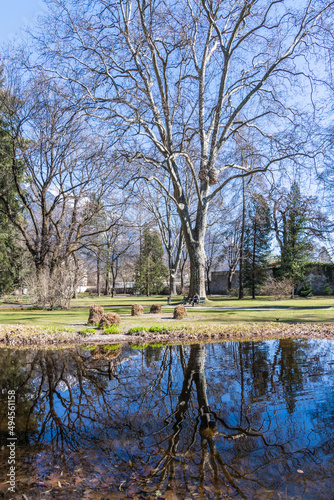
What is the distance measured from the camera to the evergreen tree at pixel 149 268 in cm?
4006

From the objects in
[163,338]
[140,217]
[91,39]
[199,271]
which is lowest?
[163,338]

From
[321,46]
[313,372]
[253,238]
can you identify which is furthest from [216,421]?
[253,238]

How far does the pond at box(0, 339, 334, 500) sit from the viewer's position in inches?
112

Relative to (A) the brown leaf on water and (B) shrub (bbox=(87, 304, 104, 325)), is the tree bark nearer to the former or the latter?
(B) shrub (bbox=(87, 304, 104, 325))

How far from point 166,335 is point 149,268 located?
3045 centimetres

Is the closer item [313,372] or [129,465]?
[129,465]

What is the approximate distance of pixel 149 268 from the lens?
133 feet

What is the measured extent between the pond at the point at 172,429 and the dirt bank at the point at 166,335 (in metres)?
2.43

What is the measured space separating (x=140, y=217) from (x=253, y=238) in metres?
12.0

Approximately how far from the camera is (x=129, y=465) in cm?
315

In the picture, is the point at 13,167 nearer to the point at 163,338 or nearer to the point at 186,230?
the point at 186,230

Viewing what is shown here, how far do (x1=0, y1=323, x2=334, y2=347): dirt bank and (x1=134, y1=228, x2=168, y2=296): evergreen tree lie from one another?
28850 mm

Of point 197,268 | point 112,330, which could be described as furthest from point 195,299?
point 112,330

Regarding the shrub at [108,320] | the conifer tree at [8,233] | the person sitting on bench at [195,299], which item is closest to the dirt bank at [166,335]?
the shrub at [108,320]
